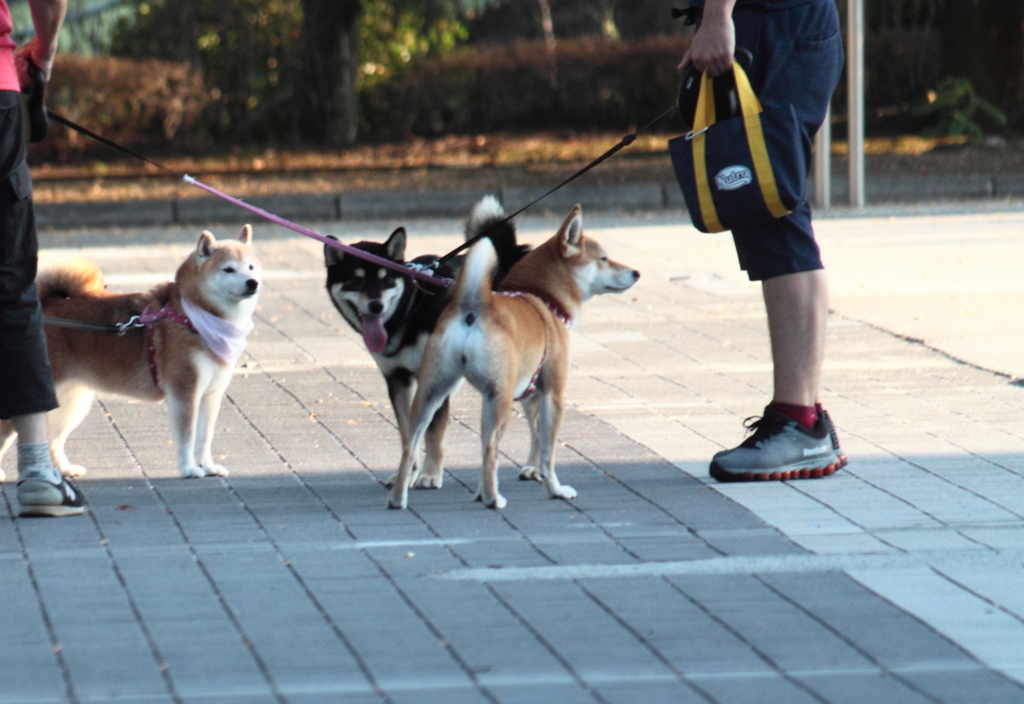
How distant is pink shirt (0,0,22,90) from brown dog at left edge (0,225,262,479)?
0.97 m

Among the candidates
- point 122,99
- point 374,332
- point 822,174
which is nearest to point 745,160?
point 374,332

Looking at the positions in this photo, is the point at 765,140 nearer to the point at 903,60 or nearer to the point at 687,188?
the point at 687,188

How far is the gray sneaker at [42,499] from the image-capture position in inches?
185

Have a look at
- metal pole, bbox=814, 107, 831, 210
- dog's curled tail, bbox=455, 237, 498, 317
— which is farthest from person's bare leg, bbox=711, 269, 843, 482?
metal pole, bbox=814, 107, 831, 210

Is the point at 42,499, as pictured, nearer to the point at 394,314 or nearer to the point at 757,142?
the point at 394,314

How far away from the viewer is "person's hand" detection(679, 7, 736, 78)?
486 centimetres

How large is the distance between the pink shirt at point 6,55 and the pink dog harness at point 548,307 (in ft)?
5.67

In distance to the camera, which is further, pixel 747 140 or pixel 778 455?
pixel 778 455

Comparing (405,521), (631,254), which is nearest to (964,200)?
(631,254)

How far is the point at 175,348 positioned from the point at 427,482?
41.3 inches

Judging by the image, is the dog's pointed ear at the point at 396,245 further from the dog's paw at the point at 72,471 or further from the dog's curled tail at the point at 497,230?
the dog's paw at the point at 72,471

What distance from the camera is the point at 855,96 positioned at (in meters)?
14.4

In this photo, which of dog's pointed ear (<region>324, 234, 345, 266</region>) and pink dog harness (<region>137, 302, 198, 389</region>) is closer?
dog's pointed ear (<region>324, 234, 345, 266</region>)

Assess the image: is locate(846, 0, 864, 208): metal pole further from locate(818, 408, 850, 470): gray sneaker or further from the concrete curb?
locate(818, 408, 850, 470): gray sneaker
